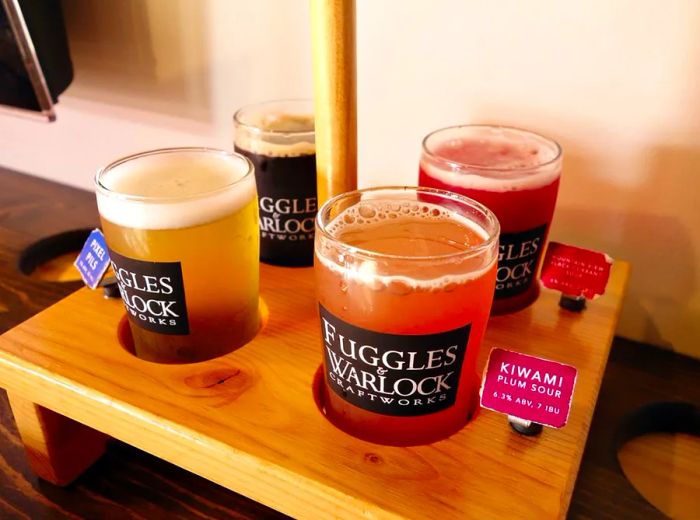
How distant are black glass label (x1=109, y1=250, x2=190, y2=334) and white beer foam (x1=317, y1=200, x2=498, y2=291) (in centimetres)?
17

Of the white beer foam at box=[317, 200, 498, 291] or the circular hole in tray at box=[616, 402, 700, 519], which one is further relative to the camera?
the circular hole in tray at box=[616, 402, 700, 519]

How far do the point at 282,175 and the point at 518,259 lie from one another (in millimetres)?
287

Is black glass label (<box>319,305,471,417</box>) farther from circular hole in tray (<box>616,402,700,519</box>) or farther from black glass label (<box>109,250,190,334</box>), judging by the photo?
circular hole in tray (<box>616,402,700,519</box>)

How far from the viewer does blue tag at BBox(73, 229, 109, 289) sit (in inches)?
29.5

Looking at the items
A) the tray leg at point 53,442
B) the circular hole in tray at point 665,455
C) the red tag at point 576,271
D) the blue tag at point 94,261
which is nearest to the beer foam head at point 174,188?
the blue tag at point 94,261

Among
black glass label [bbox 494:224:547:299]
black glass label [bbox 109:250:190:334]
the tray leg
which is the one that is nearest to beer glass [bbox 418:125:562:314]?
black glass label [bbox 494:224:547:299]

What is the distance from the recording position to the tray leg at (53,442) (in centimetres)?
69

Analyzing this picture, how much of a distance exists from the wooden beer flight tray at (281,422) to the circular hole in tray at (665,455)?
0.45ft

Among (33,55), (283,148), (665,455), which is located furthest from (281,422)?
(33,55)

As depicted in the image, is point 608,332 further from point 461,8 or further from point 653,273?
point 461,8

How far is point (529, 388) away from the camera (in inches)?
22.1

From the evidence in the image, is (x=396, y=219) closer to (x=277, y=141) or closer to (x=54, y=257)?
(x=277, y=141)

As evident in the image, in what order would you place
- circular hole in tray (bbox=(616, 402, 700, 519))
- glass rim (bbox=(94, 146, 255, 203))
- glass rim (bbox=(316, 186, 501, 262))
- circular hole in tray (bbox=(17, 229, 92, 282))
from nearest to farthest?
glass rim (bbox=(316, 186, 501, 262))
glass rim (bbox=(94, 146, 255, 203))
circular hole in tray (bbox=(616, 402, 700, 519))
circular hole in tray (bbox=(17, 229, 92, 282))

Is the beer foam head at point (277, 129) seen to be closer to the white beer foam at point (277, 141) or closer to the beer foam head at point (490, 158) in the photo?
the white beer foam at point (277, 141)
